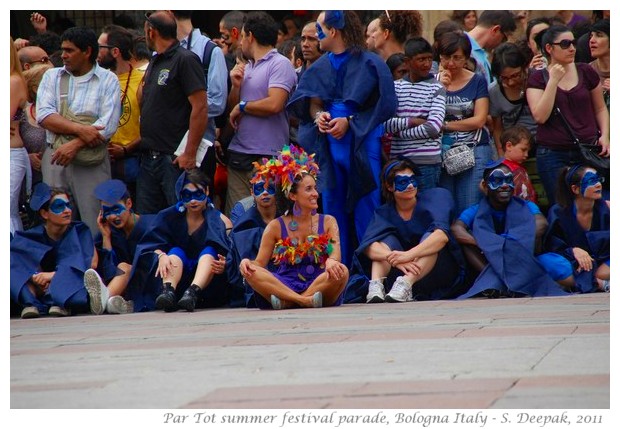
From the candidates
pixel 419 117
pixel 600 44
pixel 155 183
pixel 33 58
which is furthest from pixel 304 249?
pixel 33 58

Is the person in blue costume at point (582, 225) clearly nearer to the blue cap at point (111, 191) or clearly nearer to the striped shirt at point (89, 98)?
the blue cap at point (111, 191)

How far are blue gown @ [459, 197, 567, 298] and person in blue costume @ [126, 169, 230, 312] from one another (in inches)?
71.8

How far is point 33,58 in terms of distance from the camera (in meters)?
10.5

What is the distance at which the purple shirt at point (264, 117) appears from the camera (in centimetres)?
971

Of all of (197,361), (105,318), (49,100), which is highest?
(49,100)

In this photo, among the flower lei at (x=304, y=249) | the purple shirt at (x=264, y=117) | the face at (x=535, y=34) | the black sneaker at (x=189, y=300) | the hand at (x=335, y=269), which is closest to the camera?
the hand at (x=335, y=269)

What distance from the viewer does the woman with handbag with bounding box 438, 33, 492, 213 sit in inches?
375

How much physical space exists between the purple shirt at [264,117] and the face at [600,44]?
7.80 feet

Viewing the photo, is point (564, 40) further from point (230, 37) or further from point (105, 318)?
point (105, 318)

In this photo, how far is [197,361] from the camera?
6.15 metres

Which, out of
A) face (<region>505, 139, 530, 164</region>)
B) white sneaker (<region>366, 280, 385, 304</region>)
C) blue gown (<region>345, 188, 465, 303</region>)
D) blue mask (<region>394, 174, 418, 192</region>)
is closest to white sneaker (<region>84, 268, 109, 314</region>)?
blue gown (<region>345, 188, 465, 303</region>)

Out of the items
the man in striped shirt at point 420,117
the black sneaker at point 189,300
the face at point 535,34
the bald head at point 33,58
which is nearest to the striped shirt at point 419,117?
the man in striped shirt at point 420,117
